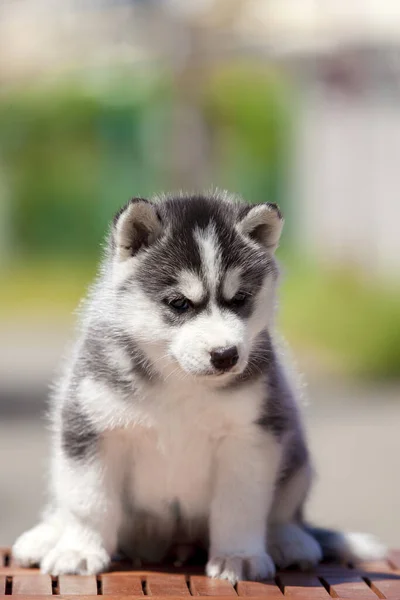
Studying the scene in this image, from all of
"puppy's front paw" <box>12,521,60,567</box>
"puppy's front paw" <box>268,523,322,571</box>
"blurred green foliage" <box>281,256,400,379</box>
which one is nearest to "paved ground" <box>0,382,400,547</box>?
"blurred green foliage" <box>281,256,400,379</box>

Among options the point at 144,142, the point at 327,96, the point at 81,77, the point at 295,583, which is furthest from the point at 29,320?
the point at 295,583

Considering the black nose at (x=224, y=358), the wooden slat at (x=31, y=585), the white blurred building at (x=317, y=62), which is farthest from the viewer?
the white blurred building at (x=317, y=62)

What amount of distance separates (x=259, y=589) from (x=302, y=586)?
0.54 feet

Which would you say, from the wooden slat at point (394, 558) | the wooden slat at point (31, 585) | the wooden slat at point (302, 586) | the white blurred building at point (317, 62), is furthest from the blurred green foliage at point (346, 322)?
the wooden slat at point (31, 585)

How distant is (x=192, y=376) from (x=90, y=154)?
16494mm

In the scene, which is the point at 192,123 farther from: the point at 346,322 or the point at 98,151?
the point at 346,322

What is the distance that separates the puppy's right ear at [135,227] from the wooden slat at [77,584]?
1.07 meters

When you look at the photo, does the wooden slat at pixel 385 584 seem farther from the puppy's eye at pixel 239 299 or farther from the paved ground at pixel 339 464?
the paved ground at pixel 339 464

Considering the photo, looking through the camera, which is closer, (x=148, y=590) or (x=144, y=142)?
(x=148, y=590)

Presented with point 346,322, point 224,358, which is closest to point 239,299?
point 224,358

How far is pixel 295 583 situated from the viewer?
3639mm

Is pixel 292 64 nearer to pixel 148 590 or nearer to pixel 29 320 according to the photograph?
pixel 29 320

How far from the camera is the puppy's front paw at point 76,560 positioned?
3.63m

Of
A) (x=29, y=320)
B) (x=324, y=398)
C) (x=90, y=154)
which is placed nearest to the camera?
(x=324, y=398)
